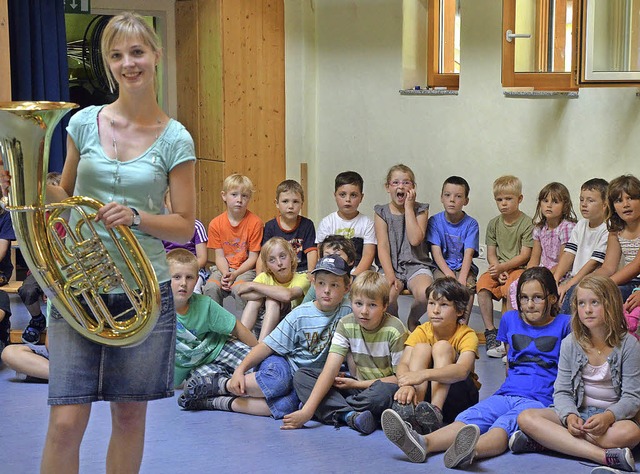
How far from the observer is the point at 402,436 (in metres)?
3.62

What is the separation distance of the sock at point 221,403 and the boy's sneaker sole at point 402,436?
95 cm

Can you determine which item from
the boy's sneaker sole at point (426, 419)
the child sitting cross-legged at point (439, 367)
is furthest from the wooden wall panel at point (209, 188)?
the boy's sneaker sole at point (426, 419)

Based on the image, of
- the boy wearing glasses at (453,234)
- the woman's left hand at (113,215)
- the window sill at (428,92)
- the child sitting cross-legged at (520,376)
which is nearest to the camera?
the woman's left hand at (113,215)

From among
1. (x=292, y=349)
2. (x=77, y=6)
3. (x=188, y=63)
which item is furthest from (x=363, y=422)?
(x=77, y=6)

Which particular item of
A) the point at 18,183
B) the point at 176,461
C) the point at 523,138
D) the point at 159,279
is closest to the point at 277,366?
the point at 176,461

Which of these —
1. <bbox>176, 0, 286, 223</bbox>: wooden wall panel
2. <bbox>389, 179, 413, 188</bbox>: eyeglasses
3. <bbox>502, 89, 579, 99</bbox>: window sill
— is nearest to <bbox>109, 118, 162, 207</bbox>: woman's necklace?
<bbox>389, 179, 413, 188</bbox>: eyeglasses

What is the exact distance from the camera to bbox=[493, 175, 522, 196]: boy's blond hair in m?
5.59

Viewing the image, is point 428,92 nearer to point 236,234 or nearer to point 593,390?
point 236,234

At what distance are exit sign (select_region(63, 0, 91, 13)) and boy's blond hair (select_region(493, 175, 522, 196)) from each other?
161 inches

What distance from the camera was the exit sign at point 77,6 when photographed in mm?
8000

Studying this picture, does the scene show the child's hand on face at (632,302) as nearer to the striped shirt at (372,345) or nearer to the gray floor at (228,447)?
the gray floor at (228,447)

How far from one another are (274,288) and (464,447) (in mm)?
1798

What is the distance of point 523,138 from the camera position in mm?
6141

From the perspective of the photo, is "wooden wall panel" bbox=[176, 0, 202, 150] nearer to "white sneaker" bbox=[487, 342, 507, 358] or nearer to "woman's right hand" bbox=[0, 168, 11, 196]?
"white sneaker" bbox=[487, 342, 507, 358]
